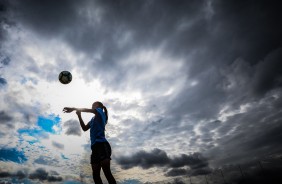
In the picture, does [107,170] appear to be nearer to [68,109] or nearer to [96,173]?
[96,173]

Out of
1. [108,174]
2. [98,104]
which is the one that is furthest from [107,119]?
[108,174]

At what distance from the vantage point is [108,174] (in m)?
3.70

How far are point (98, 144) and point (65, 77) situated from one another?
3950 mm

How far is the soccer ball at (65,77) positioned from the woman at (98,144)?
2805mm

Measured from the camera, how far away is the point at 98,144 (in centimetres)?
422

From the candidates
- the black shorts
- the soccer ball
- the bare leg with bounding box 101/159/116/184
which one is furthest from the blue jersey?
the soccer ball

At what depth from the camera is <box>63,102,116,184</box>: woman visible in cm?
388

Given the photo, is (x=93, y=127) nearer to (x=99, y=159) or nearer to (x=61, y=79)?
(x=99, y=159)

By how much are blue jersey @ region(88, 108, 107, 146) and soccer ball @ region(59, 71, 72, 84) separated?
10.3 ft

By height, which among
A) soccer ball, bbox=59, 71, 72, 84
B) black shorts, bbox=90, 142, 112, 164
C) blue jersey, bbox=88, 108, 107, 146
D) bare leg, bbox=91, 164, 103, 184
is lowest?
bare leg, bbox=91, 164, 103, 184

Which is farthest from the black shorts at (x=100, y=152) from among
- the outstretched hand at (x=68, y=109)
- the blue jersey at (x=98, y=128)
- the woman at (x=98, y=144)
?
the outstretched hand at (x=68, y=109)

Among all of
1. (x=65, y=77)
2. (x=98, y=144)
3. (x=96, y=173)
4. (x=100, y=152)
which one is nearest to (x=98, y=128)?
(x=98, y=144)

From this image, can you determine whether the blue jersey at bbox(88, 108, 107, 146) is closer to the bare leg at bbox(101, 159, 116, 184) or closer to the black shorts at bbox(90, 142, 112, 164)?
the black shorts at bbox(90, 142, 112, 164)

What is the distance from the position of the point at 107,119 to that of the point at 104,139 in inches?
28.8
